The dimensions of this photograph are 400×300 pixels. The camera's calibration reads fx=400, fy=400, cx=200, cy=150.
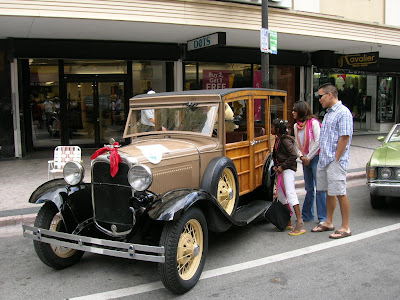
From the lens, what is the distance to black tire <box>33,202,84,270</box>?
4.09 metres

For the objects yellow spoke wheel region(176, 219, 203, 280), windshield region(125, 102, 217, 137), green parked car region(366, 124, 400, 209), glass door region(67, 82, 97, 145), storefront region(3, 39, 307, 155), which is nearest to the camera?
yellow spoke wheel region(176, 219, 203, 280)

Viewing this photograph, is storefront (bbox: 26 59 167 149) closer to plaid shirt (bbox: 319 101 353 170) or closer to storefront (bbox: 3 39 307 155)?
storefront (bbox: 3 39 307 155)

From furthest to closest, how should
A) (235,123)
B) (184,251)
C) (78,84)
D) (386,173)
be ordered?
(78,84), (386,173), (235,123), (184,251)

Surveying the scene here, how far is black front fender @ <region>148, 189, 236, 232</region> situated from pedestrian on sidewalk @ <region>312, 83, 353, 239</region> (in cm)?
155

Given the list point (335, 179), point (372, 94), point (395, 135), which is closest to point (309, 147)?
point (335, 179)

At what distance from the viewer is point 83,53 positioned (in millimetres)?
11477

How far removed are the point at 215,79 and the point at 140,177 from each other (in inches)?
418

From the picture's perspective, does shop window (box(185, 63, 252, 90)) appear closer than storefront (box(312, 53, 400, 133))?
Yes

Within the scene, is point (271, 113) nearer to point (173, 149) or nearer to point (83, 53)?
point (173, 149)

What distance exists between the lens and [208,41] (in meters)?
10.9

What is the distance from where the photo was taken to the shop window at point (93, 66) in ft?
40.1

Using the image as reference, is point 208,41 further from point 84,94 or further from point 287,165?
point 287,165

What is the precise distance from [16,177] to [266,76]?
19.4 ft

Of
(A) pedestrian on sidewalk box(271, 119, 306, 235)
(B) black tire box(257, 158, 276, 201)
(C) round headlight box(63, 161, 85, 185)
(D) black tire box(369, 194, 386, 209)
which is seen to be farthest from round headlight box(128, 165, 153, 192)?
(D) black tire box(369, 194, 386, 209)
